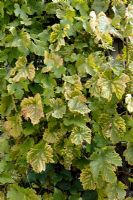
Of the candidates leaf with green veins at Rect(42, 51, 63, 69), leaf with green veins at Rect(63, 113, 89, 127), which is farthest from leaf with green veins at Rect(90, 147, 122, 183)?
leaf with green veins at Rect(42, 51, 63, 69)

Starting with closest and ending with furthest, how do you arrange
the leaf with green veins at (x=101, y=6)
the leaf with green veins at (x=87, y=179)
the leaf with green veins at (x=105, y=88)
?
the leaf with green veins at (x=105, y=88), the leaf with green veins at (x=87, y=179), the leaf with green veins at (x=101, y=6)

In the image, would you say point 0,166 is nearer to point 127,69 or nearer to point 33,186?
point 33,186

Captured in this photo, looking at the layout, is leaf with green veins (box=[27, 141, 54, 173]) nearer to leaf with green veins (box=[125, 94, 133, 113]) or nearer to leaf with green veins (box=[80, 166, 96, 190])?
leaf with green veins (box=[80, 166, 96, 190])

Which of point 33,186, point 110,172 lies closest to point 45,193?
point 33,186

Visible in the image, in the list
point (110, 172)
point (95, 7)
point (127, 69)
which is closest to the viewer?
point (110, 172)

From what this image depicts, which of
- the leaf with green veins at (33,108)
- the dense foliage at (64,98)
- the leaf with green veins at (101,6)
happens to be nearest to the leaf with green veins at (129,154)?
the dense foliage at (64,98)

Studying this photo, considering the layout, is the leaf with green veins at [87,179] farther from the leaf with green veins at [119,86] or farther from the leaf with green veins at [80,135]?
the leaf with green veins at [119,86]
